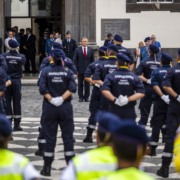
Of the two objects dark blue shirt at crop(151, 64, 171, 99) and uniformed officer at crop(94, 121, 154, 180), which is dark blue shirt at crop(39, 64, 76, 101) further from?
uniformed officer at crop(94, 121, 154, 180)

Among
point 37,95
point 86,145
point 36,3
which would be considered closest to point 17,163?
point 86,145

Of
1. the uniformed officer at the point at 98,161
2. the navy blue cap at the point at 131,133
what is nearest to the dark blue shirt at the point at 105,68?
the uniformed officer at the point at 98,161

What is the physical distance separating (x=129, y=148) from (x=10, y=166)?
89cm

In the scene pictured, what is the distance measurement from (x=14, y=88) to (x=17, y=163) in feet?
21.4

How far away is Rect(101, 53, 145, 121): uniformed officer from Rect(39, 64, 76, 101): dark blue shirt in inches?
22.2

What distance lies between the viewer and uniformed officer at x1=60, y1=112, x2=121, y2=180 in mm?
2811

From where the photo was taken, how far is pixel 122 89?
20.9 feet

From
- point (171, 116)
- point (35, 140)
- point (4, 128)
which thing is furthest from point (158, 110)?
point (4, 128)

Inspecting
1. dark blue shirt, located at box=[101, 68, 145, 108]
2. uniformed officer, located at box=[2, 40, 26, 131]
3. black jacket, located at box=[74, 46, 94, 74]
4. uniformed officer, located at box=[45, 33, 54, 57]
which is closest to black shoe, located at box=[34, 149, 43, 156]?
dark blue shirt, located at box=[101, 68, 145, 108]

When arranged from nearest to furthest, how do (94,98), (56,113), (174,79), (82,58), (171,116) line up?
(56,113), (171,116), (174,79), (94,98), (82,58)

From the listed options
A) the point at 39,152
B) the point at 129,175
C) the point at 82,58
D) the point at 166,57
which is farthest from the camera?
the point at 82,58

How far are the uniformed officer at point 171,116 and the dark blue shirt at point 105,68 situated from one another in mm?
1402

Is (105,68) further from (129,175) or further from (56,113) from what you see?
(129,175)

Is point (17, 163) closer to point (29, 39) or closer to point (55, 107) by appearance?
point (55, 107)
